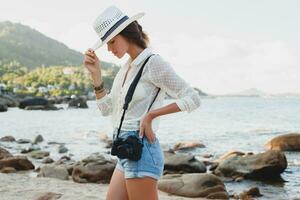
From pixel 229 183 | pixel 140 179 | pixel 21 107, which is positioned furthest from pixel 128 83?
pixel 21 107

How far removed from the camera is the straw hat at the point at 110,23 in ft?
10.8

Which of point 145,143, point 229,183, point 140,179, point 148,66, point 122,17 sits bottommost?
point 229,183

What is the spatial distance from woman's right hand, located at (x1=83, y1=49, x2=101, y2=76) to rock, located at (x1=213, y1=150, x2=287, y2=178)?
1181 cm

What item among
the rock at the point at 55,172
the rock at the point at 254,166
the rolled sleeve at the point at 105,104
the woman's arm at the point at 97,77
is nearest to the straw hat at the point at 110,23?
the woman's arm at the point at 97,77

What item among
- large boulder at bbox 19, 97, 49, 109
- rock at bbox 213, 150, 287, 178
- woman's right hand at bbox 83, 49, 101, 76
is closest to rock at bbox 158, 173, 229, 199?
rock at bbox 213, 150, 287, 178

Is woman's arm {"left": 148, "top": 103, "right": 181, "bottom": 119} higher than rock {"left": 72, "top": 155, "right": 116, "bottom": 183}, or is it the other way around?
woman's arm {"left": 148, "top": 103, "right": 181, "bottom": 119}

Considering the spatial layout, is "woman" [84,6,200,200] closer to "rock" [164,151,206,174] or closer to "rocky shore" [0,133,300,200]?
"rocky shore" [0,133,300,200]

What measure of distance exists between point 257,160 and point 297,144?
7.74 meters

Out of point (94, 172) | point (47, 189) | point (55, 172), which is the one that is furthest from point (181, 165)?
point (47, 189)

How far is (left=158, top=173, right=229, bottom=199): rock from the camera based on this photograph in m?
10.9

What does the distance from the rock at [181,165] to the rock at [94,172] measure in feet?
9.25

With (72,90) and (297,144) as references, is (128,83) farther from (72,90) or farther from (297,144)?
(72,90)

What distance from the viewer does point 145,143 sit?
126 inches

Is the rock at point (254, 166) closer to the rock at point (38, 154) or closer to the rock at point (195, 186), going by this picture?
the rock at point (195, 186)
